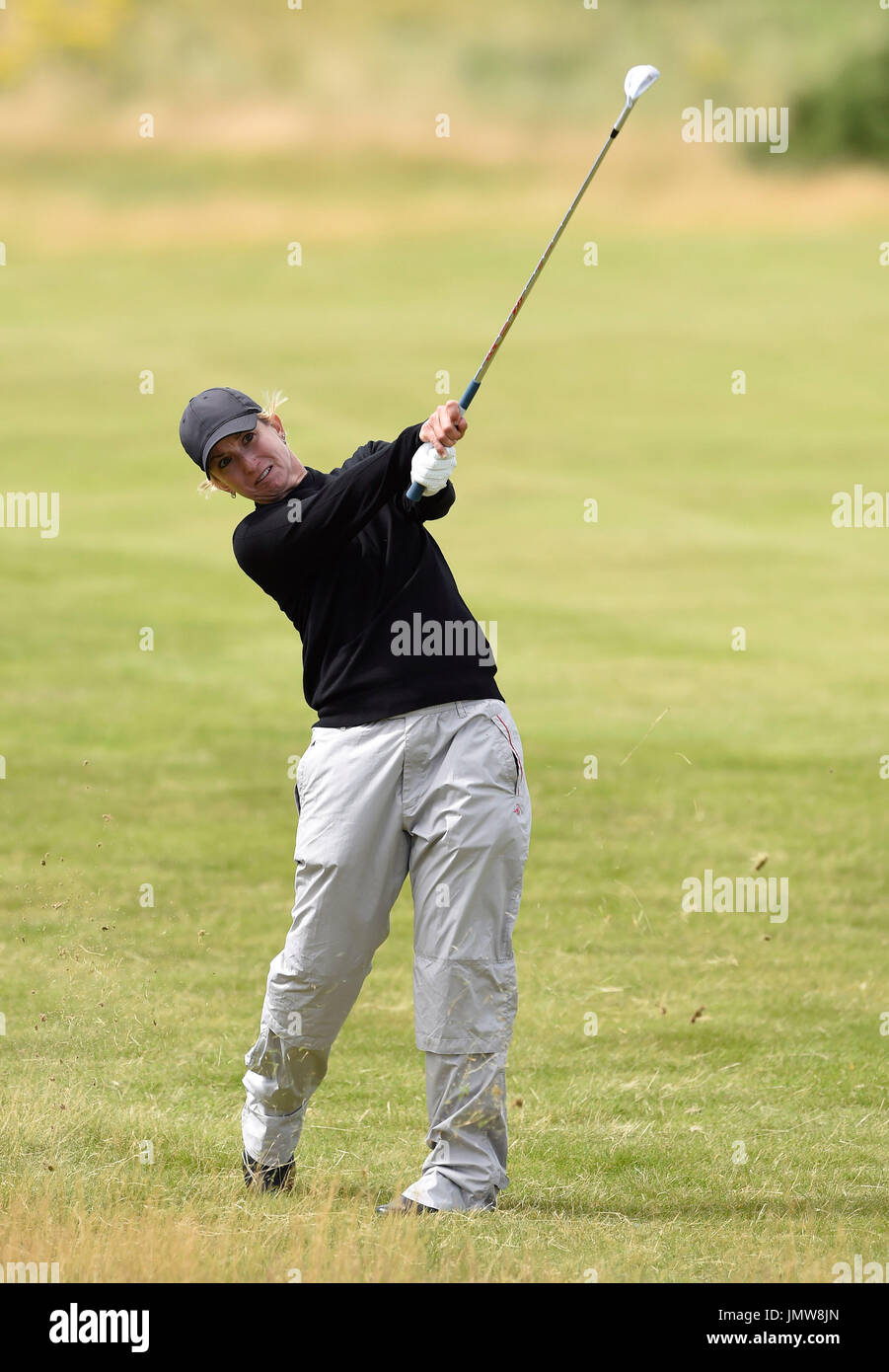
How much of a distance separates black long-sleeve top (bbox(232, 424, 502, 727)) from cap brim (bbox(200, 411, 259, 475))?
23 cm

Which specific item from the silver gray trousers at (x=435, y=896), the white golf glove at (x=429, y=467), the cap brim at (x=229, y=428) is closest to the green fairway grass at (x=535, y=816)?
the silver gray trousers at (x=435, y=896)

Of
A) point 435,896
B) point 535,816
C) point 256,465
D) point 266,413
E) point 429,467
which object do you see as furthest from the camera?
point 535,816

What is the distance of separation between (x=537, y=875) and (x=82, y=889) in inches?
104

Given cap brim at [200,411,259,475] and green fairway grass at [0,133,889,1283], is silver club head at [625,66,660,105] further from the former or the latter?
green fairway grass at [0,133,889,1283]

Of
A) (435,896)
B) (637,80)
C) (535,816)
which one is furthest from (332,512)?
(535,816)

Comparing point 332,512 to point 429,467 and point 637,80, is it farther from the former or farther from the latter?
point 637,80

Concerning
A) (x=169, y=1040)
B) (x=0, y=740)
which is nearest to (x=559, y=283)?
(x=0, y=740)

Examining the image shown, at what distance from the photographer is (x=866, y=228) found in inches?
1882

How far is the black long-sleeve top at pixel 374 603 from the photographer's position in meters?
5.48

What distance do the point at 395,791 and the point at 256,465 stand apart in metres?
1.09

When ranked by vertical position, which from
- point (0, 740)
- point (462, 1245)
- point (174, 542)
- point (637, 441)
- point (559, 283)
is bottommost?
point (462, 1245)

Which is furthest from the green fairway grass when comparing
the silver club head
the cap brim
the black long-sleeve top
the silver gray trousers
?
the silver club head

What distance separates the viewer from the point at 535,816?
12.1m

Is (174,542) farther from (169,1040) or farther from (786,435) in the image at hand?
(169,1040)
